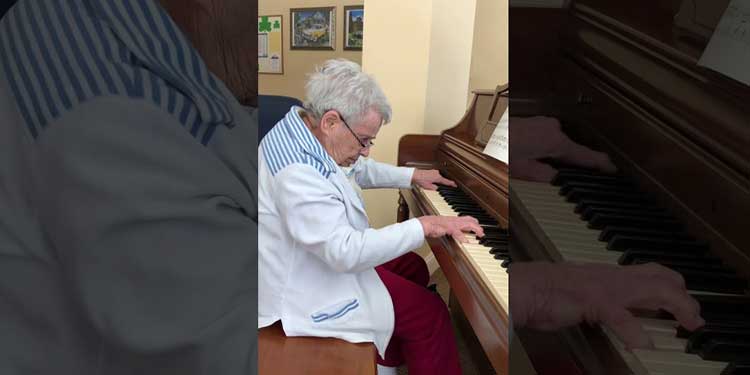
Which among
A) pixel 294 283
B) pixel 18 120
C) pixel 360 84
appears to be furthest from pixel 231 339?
pixel 294 283

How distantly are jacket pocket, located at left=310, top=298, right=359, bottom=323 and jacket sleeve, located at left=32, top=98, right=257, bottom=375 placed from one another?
0.89 meters

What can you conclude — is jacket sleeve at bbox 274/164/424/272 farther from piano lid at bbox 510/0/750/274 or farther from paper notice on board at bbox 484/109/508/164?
piano lid at bbox 510/0/750/274

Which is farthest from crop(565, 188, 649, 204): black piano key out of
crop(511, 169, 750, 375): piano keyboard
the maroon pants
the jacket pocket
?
the maroon pants

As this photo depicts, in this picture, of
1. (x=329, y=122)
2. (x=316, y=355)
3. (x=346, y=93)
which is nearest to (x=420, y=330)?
(x=316, y=355)

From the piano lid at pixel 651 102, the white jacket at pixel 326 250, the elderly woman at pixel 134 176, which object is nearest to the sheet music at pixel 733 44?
the piano lid at pixel 651 102

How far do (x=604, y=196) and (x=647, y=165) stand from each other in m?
0.02

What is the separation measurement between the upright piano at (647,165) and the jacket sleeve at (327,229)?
714 mm

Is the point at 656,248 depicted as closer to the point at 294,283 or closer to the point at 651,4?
the point at 651,4

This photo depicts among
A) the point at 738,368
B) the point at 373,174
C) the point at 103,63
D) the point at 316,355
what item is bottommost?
the point at 316,355

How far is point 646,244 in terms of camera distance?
7.2 inches

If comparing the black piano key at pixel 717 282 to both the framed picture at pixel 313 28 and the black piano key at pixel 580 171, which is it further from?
the framed picture at pixel 313 28

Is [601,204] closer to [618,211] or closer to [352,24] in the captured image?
[618,211]

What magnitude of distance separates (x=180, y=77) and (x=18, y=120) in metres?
0.09

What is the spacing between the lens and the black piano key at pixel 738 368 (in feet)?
0.55
